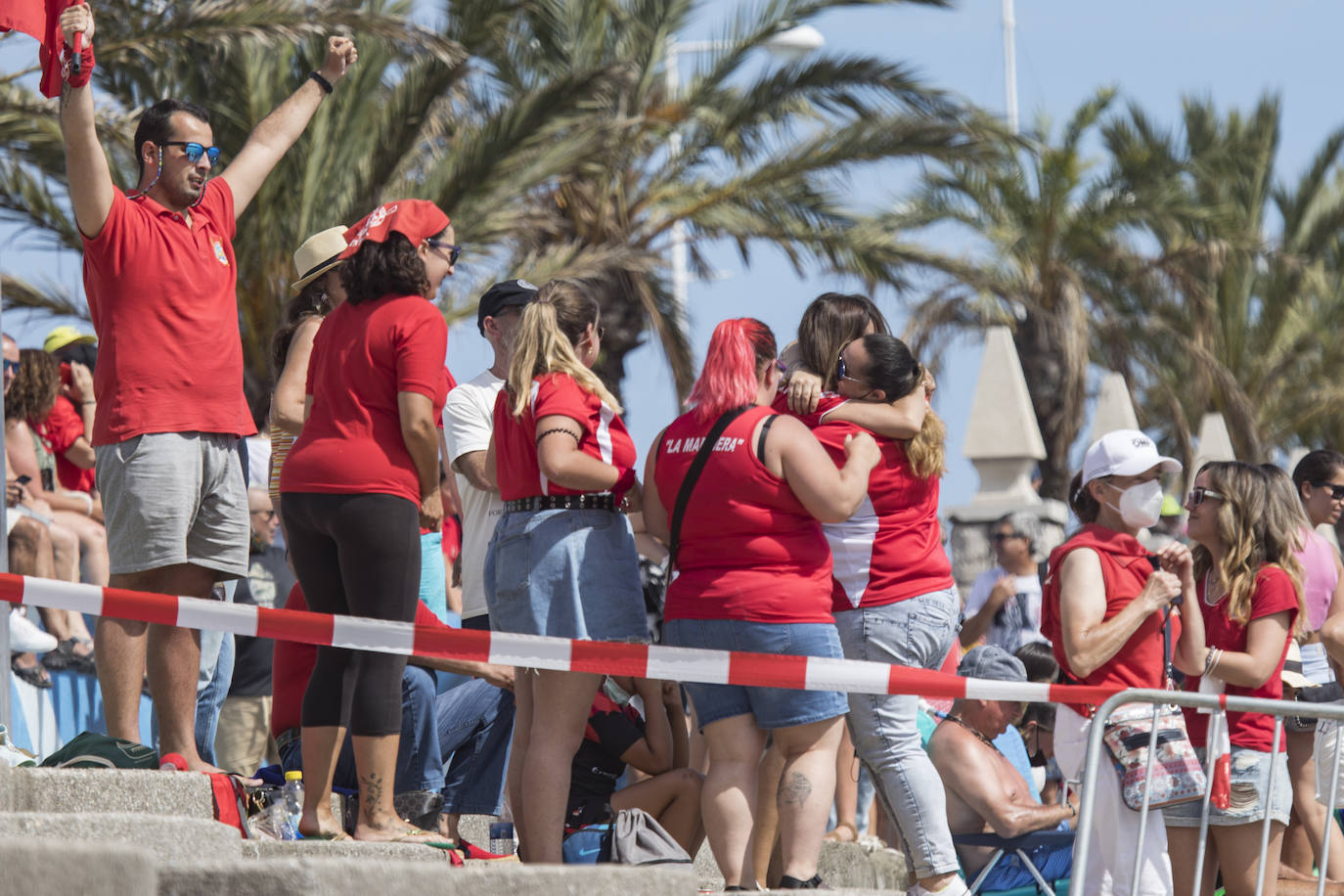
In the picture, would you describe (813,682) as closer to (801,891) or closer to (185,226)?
(801,891)

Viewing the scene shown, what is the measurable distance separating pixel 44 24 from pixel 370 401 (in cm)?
134

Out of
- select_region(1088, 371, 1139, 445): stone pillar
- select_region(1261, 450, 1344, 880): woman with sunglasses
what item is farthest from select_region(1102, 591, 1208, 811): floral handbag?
select_region(1088, 371, 1139, 445): stone pillar

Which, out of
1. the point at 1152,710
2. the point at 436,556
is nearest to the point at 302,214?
the point at 436,556

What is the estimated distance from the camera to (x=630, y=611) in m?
4.87

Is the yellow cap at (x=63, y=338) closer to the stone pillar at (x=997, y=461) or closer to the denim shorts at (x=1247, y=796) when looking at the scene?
the denim shorts at (x=1247, y=796)

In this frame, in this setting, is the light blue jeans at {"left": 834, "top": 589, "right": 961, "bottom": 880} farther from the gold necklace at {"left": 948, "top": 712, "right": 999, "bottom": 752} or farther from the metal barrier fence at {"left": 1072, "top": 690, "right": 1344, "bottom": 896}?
the gold necklace at {"left": 948, "top": 712, "right": 999, "bottom": 752}

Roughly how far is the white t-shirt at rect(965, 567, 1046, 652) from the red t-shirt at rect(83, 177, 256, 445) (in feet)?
17.5

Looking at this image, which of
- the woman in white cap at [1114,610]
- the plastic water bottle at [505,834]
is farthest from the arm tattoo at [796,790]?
the plastic water bottle at [505,834]

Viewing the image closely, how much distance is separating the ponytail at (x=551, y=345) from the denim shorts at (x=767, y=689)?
75cm

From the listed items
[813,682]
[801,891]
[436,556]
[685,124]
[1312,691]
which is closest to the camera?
[801,891]

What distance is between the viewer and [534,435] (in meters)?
4.88

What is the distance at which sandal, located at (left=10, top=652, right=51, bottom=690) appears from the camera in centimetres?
725

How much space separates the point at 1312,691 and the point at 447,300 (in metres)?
7.97

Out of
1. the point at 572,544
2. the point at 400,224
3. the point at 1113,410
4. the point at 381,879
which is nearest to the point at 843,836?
the point at 572,544
